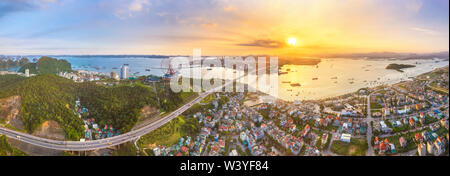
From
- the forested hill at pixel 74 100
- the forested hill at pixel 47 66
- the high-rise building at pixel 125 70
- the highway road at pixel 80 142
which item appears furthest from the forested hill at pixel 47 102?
the high-rise building at pixel 125 70

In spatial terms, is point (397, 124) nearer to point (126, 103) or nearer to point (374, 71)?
point (374, 71)

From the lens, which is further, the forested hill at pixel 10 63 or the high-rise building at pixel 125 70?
the high-rise building at pixel 125 70

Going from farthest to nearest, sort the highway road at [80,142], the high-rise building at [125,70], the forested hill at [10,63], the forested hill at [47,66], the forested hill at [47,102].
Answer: the high-rise building at [125,70], the forested hill at [47,66], the forested hill at [10,63], the forested hill at [47,102], the highway road at [80,142]

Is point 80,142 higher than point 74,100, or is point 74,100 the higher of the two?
point 74,100

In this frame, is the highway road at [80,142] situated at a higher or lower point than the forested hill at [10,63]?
lower

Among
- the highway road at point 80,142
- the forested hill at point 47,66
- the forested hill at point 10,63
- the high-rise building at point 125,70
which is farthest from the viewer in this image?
the high-rise building at point 125,70

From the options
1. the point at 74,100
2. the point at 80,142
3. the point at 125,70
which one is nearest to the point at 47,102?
the point at 74,100

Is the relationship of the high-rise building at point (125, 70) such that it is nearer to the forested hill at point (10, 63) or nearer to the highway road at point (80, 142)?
the forested hill at point (10, 63)

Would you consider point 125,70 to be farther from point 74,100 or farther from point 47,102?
point 47,102

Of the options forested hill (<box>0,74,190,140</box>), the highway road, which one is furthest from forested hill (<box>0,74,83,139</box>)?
the highway road

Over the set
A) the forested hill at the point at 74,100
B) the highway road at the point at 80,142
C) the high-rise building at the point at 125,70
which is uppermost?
the high-rise building at the point at 125,70

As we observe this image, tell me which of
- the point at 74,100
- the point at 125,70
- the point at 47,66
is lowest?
the point at 74,100
